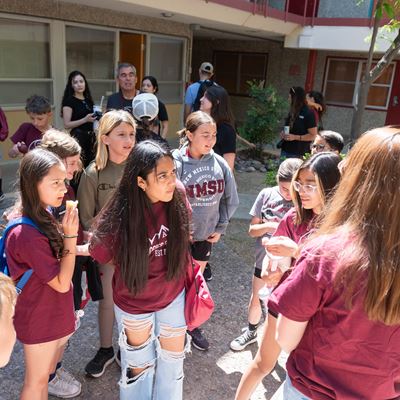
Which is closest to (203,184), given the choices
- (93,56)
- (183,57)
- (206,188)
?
(206,188)

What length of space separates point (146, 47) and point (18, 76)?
313 centimetres

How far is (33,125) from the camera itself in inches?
146

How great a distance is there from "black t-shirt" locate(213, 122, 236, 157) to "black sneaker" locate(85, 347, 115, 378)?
189 cm

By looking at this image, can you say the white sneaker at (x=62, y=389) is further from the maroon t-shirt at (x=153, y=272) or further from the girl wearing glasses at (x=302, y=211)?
the girl wearing glasses at (x=302, y=211)

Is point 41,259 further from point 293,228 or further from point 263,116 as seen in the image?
point 263,116

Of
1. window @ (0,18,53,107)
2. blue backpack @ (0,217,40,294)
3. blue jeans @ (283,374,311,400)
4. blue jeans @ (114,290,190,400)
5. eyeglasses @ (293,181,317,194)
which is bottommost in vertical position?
blue jeans @ (114,290,190,400)

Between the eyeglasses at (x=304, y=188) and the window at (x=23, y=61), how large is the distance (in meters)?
6.15

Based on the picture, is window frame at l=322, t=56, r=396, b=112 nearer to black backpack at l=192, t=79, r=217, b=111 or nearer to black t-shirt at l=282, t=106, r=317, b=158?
black t-shirt at l=282, t=106, r=317, b=158

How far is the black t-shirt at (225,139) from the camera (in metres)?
3.53

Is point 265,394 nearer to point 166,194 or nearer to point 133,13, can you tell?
point 166,194

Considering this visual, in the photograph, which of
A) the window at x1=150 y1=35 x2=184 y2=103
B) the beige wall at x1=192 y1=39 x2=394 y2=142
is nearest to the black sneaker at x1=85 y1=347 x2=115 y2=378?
the window at x1=150 y1=35 x2=184 y2=103

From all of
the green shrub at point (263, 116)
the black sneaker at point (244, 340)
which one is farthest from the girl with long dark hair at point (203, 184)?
the green shrub at point (263, 116)

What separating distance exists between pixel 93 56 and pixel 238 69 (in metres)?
8.04

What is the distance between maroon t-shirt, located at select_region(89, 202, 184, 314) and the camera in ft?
6.23
